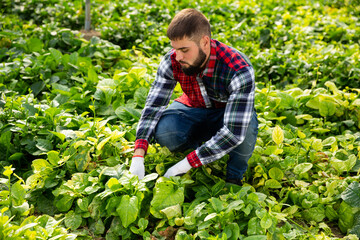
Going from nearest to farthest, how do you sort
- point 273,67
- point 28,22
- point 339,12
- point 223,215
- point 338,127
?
point 223,215 → point 338,127 → point 273,67 → point 28,22 → point 339,12

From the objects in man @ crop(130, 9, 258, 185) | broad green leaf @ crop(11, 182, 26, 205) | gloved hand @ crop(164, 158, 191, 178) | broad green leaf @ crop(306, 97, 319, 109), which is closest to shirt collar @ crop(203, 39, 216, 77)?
man @ crop(130, 9, 258, 185)

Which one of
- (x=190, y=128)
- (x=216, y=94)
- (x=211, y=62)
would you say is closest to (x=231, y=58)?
(x=211, y=62)

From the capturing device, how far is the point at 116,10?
5547mm

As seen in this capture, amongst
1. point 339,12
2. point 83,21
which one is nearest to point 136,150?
point 83,21

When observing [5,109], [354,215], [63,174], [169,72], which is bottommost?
[354,215]

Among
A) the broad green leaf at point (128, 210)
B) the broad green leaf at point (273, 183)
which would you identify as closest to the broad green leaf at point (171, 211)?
the broad green leaf at point (128, 210)

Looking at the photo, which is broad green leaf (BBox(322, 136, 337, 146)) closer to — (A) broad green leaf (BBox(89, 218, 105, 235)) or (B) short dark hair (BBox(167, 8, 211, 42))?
(B) short dark hair (BBox(167, 8, 211, 42))

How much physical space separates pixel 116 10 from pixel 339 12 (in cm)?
351

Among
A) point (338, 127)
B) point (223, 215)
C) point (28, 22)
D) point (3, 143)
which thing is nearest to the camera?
point (223, 215)

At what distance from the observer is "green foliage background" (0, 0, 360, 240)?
2061 mm

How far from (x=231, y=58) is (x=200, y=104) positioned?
1.51ft

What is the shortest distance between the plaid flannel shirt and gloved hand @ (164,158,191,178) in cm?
3

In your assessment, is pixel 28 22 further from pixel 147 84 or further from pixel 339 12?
pixel 339 12

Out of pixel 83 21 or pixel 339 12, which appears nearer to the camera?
pixel 83 21
